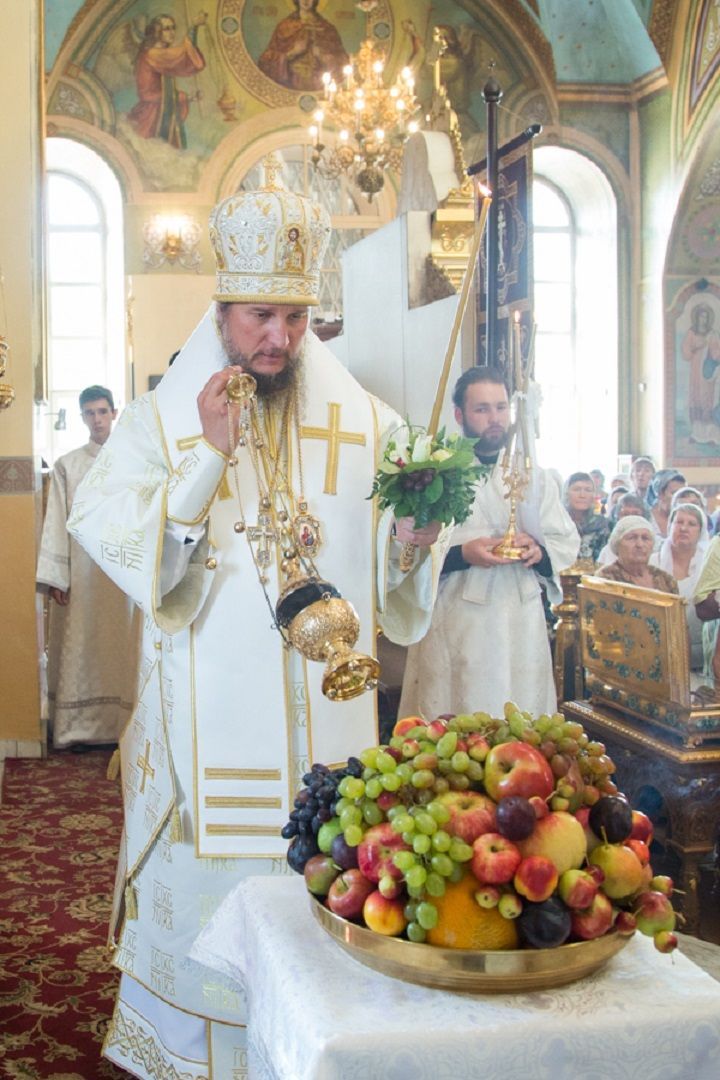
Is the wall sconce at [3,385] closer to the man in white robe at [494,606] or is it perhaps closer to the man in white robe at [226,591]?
the man in white robe at [494,606]

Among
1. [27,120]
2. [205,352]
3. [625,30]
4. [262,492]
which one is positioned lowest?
[262,492]

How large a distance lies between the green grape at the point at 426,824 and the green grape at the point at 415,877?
0.05 meters

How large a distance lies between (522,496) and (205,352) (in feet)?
4.52

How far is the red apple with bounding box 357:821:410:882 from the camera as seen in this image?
153 centimetres

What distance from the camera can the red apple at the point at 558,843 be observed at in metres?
1.51

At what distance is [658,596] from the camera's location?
425cm

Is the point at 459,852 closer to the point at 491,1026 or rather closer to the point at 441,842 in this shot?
the point at 441,842

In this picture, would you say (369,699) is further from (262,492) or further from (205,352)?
(205,352)

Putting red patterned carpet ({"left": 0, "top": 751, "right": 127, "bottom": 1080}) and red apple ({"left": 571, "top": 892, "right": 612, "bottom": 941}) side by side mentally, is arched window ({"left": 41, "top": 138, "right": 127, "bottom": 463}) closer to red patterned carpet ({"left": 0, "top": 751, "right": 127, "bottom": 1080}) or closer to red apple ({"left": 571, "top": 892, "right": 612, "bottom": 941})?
red patterned carpet ({"left": 0, "top": 751, "right": 127, "bottom": 1080})

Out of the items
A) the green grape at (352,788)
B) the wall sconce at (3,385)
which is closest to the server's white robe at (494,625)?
the wall sconce at (3,385)

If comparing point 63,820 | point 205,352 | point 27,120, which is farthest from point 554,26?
point 205,352

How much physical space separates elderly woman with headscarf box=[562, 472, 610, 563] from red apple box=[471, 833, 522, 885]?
6.62 m

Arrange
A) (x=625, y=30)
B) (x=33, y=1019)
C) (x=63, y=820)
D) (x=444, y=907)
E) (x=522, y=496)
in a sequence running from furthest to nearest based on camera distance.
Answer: (x=625, y=30), (x=63, y=820), (x=522, y=496), (x=33, y=1019), (x=444, y=907)

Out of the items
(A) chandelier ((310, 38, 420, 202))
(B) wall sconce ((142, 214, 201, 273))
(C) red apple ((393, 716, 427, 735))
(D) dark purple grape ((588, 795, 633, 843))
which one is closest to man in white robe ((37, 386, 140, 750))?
(C) red apple ((393, 716, 427, 735))
